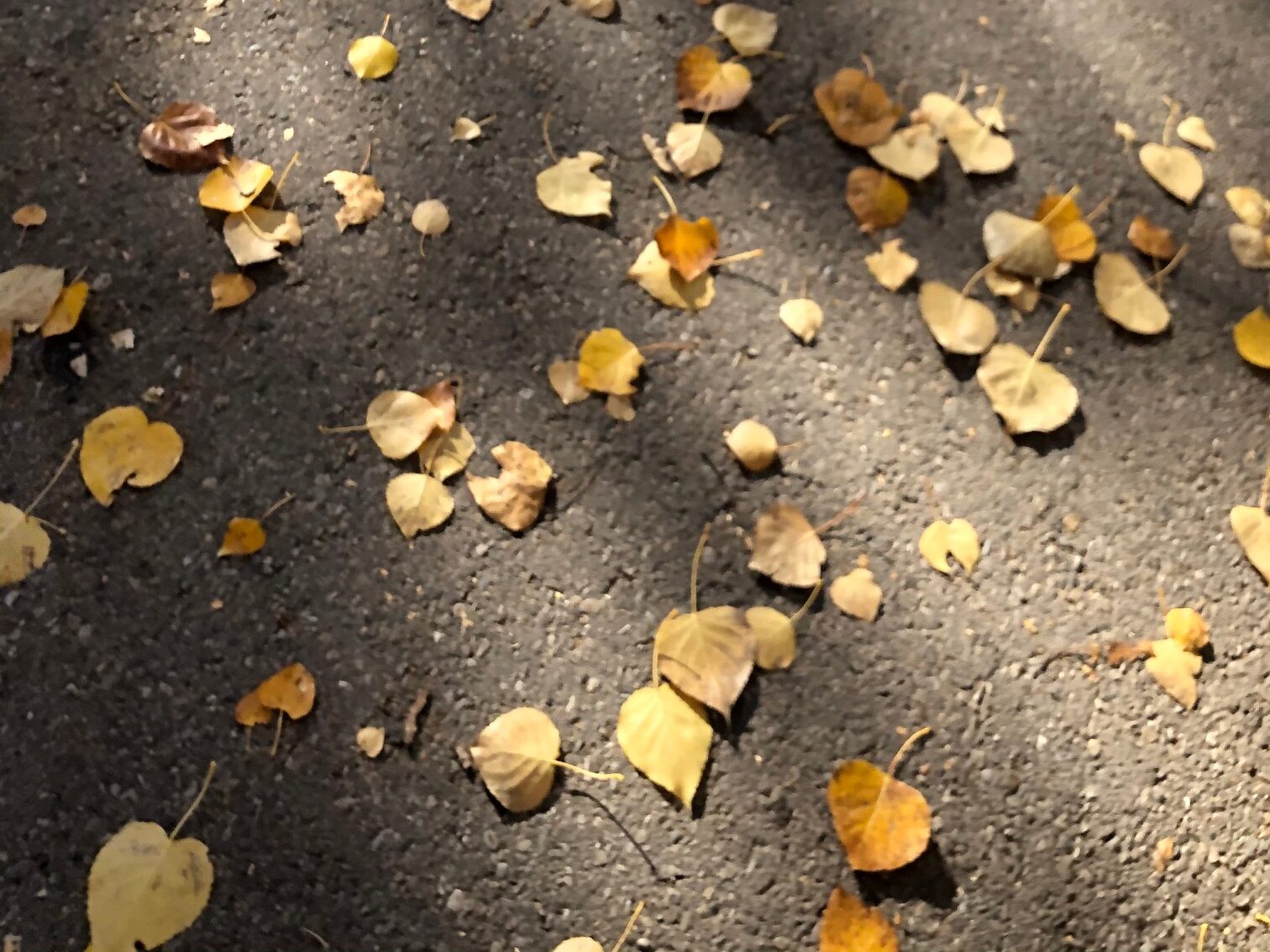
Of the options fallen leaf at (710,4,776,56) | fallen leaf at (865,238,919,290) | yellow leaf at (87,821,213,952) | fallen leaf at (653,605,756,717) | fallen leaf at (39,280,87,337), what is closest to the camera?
yellow leaf at (87,821,213,952)

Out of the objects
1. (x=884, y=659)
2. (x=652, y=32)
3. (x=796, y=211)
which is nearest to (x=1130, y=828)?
(x=884, y=659)

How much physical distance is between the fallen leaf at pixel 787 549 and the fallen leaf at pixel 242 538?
23.4 inches

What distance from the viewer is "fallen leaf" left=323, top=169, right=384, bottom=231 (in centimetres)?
123

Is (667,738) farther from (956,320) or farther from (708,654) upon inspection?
(956,320)

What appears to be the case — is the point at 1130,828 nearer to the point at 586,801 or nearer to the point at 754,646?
the point at 754,646

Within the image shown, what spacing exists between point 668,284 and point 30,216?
2.78 ft

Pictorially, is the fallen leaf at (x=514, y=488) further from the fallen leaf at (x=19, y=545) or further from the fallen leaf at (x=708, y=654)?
the fallen leaf at (x=19, y=545)

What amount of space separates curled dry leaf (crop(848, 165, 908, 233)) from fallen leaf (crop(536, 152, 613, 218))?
35 cm

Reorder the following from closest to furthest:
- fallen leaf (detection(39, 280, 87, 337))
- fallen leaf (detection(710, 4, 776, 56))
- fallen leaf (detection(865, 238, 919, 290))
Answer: fallen leaf (detection(39, 280, 87, 337)) → fallen leaf (detection(865, 238, 919, 290)) → fallen leaf (detection(710, 4, 776, 56))

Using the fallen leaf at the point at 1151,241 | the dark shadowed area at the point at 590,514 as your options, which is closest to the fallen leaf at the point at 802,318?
the dark shadowed area at the point at 590,514

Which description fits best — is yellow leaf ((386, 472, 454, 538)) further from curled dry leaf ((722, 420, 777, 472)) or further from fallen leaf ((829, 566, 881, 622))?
fallen leaf ((829, 566, 881, 622))

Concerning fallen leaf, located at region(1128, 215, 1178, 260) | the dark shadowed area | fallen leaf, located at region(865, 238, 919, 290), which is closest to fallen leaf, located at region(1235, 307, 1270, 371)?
the dark shadowed area

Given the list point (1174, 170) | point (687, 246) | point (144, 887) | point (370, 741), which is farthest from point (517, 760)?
point (1174, 170)

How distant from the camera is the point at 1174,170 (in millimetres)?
1361
